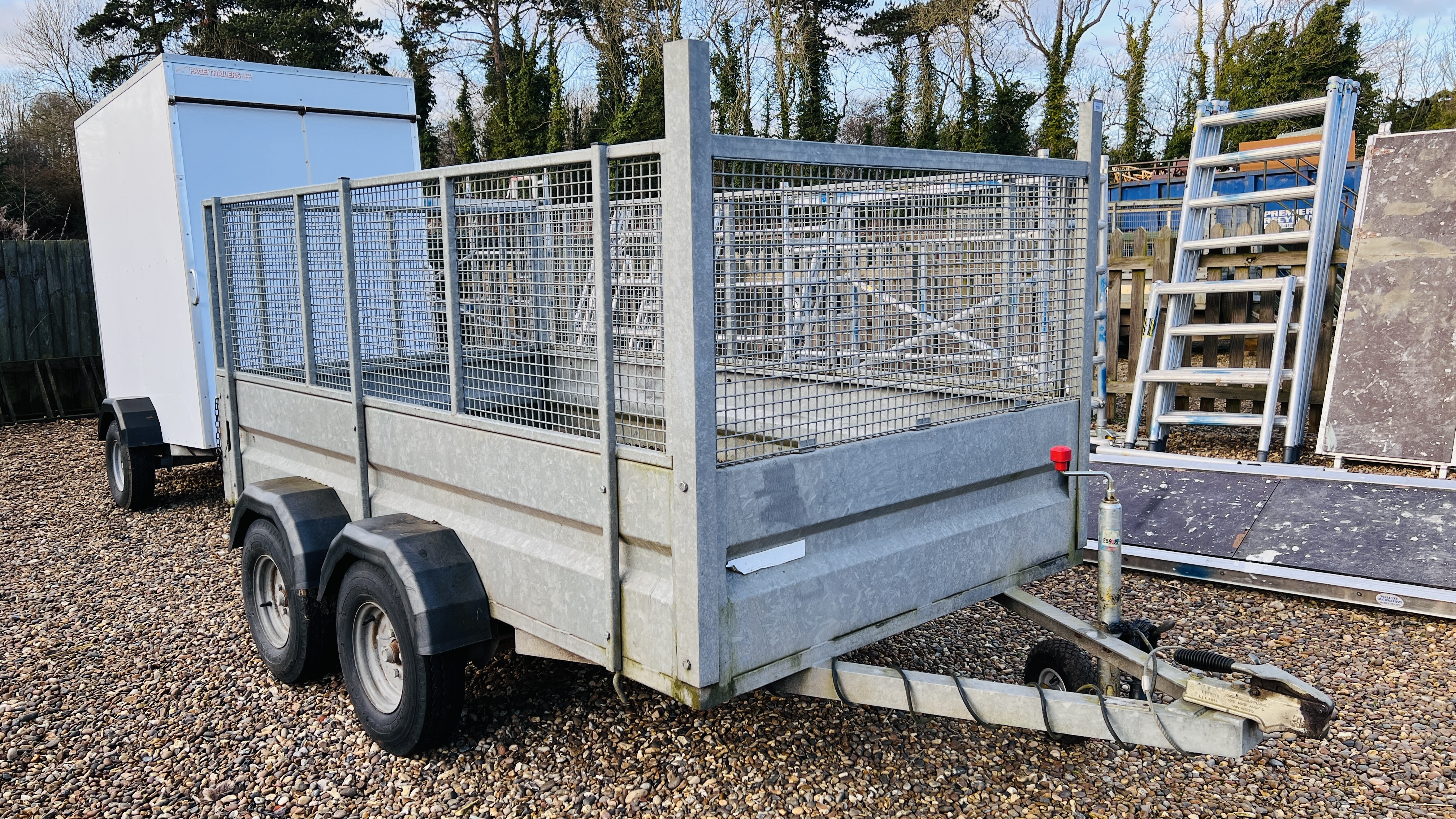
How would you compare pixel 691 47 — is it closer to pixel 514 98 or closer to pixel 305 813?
pixel 305 813

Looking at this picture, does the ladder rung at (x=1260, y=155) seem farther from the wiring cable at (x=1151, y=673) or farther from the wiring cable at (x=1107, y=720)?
the wiring cable at (x=1107, y=720)

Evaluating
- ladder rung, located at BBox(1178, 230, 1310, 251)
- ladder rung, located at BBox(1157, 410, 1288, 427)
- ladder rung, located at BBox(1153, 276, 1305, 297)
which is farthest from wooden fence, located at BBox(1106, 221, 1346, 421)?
ladder rung, located at BBox(1157, 410, 1288, 427)

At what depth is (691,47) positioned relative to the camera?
218 cm

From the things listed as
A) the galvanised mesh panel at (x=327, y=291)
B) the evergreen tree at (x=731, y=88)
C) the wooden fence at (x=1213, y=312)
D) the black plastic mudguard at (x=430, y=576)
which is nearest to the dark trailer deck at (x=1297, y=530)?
the wooden fence at (x=1213, y=312)

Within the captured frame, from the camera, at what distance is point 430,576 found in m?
3.07

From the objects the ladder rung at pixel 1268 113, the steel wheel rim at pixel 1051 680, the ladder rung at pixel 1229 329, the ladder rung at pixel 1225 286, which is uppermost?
the ladder rung at pixel 1268 113

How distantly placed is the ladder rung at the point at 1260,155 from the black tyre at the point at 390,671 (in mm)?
7309

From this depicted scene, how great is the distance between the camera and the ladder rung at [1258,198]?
749 cm

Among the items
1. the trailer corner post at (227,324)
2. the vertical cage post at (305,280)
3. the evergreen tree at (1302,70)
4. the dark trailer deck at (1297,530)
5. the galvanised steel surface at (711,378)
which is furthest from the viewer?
the evergreen tree at (1302,70)

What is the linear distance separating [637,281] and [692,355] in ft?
1.64

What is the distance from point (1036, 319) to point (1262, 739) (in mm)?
1503

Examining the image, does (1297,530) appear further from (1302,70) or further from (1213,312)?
(1302,70)

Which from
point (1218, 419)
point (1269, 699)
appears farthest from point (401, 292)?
point (1218, 419)

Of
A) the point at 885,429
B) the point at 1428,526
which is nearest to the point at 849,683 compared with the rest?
the point at 885,429
